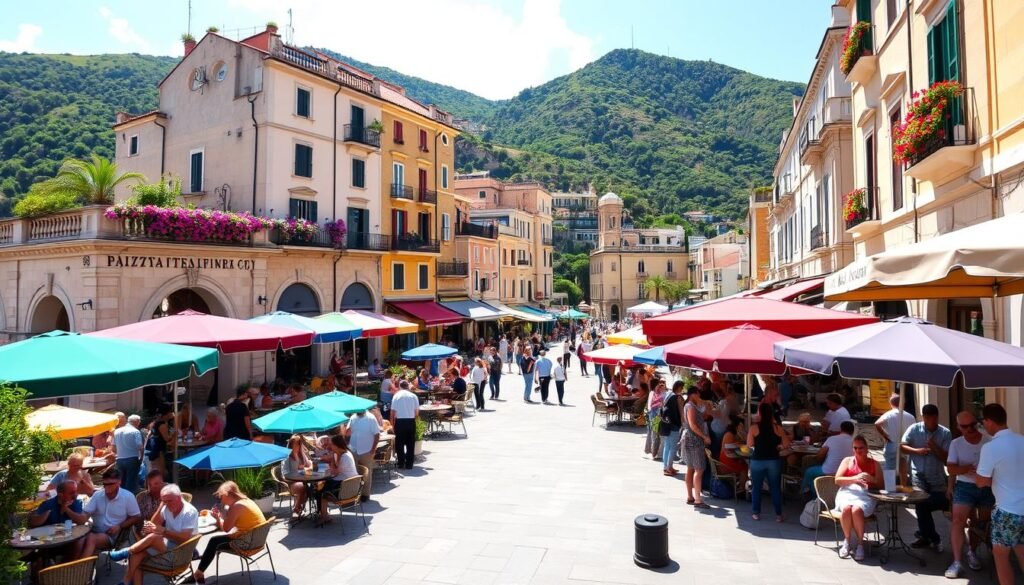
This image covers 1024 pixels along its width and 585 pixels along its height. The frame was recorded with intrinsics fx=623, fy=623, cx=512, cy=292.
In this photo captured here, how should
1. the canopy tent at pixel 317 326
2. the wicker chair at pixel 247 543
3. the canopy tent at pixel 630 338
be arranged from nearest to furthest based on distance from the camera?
1. the wicker chair at pixel 247 543
2. the canopy tent at pixel 317 326
3. the canopy tent at pixel 630 338

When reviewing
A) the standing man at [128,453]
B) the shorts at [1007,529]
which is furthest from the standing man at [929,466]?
the standing man at [128,453]

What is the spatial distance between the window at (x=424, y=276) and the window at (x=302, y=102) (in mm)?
10347

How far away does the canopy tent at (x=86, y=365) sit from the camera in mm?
7082

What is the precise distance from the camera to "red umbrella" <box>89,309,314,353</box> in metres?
10.5

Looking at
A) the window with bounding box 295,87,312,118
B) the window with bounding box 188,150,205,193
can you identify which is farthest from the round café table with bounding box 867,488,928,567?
the window with bounding box 188,150,205,193

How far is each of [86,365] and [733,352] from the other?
27.7 ft

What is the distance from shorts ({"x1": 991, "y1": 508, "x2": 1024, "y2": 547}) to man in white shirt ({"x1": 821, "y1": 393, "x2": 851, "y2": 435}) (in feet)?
12.8

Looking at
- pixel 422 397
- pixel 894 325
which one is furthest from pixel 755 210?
pixel 894 325

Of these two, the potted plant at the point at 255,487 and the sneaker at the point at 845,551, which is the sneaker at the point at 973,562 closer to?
the sneaker at the point at 845,551

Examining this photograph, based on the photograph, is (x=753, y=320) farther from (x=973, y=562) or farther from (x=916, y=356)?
(x=973, y=562)

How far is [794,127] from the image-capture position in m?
28.9

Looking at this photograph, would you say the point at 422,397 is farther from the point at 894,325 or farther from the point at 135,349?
the point at 894,325

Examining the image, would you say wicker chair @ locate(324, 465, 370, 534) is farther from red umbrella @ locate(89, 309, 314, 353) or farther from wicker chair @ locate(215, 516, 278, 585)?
red umbrella @ locate(89, 309, 314, 353)

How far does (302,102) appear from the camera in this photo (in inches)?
1046
